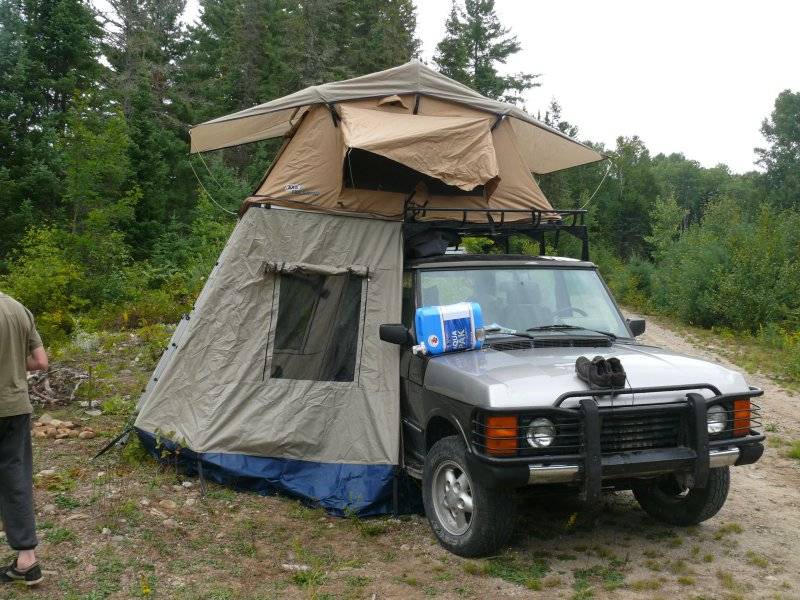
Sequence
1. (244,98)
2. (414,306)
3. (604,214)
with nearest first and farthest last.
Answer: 1. (414,306)
2. (244,98)
3. (604,214)

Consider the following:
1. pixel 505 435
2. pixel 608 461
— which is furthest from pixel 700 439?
pixel 505 435

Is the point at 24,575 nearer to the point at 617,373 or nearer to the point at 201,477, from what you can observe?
the point at 201,477

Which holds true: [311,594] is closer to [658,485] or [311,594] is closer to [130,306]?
[658,485]

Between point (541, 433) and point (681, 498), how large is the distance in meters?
1.66

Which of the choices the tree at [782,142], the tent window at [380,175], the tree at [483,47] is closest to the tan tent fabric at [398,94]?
the tent window at [380,175]

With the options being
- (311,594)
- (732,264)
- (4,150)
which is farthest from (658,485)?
(4,150)

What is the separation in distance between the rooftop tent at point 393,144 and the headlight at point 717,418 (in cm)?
265

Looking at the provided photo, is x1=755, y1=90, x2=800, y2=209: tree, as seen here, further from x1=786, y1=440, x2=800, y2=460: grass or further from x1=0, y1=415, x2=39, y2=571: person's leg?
x1=0, y1=415, x2=39, y2=571: person's leg

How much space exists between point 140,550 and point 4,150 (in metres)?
23.1

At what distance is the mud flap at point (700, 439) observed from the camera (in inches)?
175

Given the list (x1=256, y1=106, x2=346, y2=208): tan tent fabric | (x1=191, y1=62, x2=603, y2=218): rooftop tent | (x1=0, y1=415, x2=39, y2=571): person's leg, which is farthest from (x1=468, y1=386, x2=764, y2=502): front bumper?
(x1=256, y1=106, x2=346, y2=208): tan tent fabric

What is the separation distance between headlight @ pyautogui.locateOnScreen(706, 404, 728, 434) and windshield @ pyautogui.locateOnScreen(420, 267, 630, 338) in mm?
1277

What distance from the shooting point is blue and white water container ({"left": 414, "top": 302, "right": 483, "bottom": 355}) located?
5.30 meters

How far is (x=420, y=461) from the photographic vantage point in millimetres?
5688
